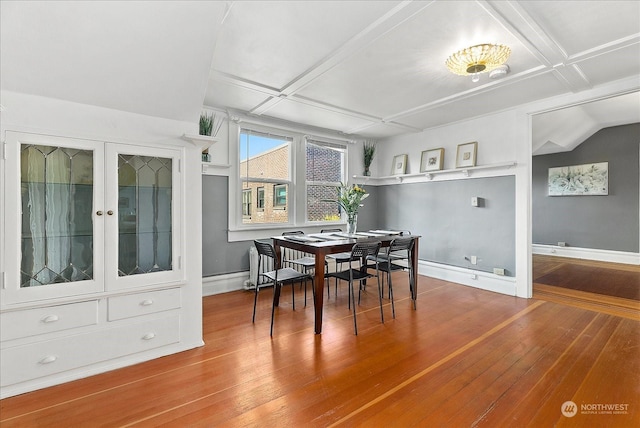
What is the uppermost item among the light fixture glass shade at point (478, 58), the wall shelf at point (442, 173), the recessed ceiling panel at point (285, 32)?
the recessed ceiling panel at point (285, 32)

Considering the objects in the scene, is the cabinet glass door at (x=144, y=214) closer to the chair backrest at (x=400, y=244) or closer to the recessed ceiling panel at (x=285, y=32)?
the recessed ceiling panel at (x=285, y=32)

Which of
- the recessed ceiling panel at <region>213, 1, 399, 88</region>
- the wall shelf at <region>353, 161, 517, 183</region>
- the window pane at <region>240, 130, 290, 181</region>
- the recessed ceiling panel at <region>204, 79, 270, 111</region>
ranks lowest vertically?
the wall shelf at <region>353, 161, 517, 183</region>

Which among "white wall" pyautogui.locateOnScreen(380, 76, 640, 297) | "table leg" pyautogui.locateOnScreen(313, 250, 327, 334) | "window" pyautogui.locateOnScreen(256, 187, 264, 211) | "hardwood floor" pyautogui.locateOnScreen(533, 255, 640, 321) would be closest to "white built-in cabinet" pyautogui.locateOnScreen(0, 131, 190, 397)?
"table leg" pyautogui.locateOnScreen(313, 250, 327, 334)

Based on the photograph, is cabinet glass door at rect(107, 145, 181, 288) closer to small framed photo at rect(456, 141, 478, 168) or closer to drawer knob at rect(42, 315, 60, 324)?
drawer knob at rect(42, 315, 60, 324)

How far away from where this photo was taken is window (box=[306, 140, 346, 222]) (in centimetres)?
516

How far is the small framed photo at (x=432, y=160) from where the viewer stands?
4984 mm

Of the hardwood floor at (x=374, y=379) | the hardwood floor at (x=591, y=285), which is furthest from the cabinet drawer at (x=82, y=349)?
the hardwood floor at (x=591, y=285)

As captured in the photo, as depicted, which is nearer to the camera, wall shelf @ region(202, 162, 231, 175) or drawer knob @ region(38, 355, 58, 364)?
drawer knob @ region(38, 355, 58, 364)

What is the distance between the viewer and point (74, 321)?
80.7 inches

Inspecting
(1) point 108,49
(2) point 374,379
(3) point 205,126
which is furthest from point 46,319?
(3) point 205,126

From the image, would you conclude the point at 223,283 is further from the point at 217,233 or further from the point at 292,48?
the point at 292,48

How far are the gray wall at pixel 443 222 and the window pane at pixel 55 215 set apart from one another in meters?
1.90

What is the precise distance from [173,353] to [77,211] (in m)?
1.32

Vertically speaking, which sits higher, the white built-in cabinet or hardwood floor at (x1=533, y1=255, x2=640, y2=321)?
the white built-in cabinet
